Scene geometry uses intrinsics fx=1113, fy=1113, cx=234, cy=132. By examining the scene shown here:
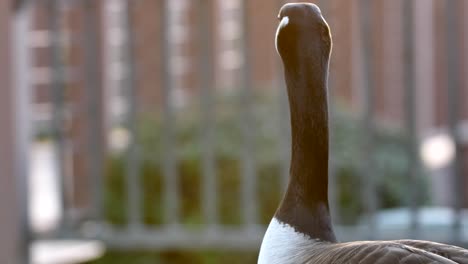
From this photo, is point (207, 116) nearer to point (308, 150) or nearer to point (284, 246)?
point (308, 150)

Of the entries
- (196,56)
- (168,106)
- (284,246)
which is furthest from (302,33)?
(196,56)

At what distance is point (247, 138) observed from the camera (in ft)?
17.4

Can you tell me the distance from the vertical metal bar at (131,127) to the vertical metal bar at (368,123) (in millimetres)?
1128

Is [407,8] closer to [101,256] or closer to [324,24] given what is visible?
[101,256]

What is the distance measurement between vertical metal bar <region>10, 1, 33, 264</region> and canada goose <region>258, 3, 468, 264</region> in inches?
119

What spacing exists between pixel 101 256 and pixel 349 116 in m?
1.62

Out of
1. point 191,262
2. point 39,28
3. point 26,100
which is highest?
point 39,28

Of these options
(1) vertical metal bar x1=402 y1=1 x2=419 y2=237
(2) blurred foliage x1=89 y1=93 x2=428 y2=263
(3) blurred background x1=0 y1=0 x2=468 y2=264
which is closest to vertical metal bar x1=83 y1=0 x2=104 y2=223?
(3) blurred background x1=0 y1=0 x2=468 y2=264

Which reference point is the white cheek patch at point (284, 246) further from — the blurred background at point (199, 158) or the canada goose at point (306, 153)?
the blurred background at point (199, 158)

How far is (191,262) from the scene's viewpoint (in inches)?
233

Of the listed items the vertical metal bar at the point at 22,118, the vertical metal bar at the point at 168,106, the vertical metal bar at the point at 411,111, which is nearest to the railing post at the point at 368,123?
the vertical metal bar at the point at 411,111

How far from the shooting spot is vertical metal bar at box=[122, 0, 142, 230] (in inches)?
215

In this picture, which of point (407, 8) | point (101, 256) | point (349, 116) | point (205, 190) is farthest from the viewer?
point (349, 116)

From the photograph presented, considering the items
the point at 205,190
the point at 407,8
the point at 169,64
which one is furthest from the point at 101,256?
the point at 407,8
